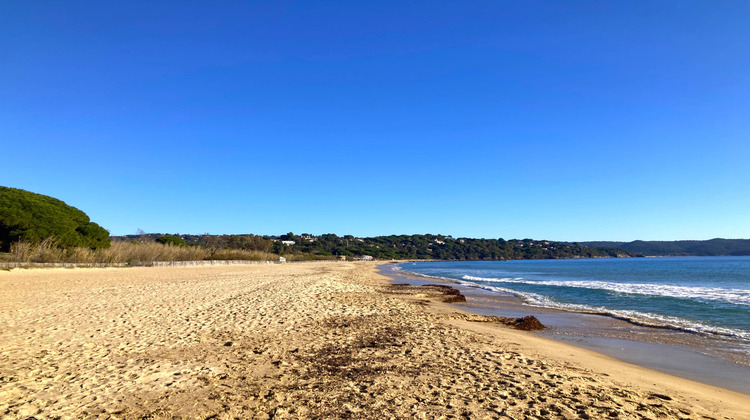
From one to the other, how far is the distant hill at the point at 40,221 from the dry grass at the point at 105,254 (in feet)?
3.34

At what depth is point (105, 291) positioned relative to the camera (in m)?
16.4

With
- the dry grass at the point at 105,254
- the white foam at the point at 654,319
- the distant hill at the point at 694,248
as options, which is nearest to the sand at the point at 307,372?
the white foam at the point at 654,319

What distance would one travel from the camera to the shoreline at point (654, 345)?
780cm

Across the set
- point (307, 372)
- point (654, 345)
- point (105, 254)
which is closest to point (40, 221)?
point (105, 254)

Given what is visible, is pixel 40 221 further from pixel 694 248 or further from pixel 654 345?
pixel 694 248

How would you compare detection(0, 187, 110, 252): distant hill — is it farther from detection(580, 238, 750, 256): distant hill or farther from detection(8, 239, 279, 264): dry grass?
detection(580, 238, 750, 256): distant hill

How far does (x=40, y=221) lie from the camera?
105 ft

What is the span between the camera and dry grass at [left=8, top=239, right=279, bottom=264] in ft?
93.1

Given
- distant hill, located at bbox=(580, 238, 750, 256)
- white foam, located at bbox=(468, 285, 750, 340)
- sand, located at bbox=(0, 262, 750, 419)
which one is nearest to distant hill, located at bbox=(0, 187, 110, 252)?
sand, located at bbox=(0, 262, 750, 419)

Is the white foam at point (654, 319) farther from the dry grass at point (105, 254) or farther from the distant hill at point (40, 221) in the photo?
the distant hill at point (40, 221)

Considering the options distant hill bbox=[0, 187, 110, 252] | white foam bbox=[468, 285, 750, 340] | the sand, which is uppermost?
distant hill bbox=[0, 187, 110, 252]

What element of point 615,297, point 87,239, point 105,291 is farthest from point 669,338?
point 87,239

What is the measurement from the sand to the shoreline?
88 centimetres

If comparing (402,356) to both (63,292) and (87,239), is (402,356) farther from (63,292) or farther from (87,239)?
(87,239)
